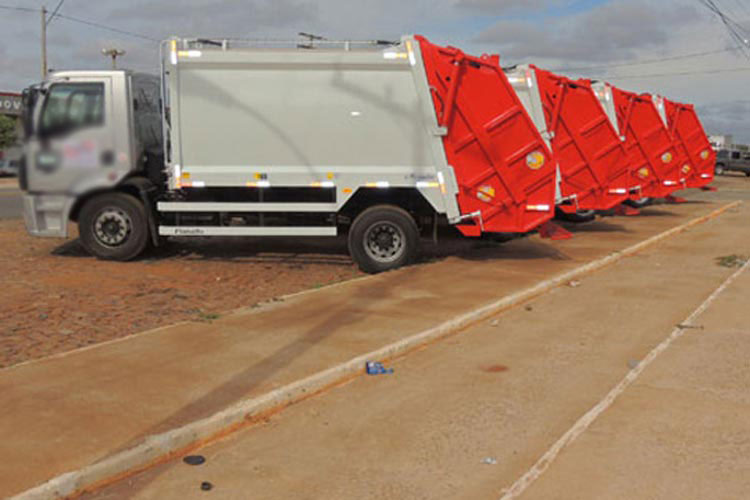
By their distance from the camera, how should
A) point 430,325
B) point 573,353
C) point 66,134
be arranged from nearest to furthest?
1. point 66,134
2. point 573,353
3. point 430,325

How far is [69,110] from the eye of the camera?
6.16m

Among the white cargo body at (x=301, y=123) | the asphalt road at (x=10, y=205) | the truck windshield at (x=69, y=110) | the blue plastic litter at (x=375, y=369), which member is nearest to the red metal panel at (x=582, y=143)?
the white cargo body at (x=301, y=123)

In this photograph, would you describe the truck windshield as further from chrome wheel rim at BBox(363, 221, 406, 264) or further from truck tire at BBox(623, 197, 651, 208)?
truck tire at BBox(623, 197, 651, 208)

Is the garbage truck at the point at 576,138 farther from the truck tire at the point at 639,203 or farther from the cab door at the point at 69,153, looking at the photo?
the cab door at the point at 69,153

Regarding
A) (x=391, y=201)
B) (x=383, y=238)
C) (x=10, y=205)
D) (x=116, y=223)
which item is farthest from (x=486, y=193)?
(x=10, y=205)

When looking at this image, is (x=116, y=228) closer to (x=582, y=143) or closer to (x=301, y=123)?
(x=301, y=123)

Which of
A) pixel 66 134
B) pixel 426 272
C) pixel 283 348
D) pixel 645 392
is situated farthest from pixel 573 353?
pixel 66 134

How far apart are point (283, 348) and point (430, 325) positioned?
1637mm

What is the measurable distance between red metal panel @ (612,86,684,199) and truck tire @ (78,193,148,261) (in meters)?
12.5

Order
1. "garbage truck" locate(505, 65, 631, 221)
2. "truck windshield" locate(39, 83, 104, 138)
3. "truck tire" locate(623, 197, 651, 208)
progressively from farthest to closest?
"truck tire" locate(623, 197, 651, 208)
"garbage truck" locate(505, 65, 631, 221)
"truck windshield" locate(39, 83, 104, 138)

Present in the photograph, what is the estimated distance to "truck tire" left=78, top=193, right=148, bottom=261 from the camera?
34.6 ft

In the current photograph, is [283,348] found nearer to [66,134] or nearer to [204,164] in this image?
[66,134]

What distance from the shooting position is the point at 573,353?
6.70 meters

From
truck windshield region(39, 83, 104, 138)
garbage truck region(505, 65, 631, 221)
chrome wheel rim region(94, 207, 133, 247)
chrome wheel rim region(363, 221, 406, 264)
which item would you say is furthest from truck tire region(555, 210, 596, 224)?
truck windshield region(39, 83, 104, 138)
